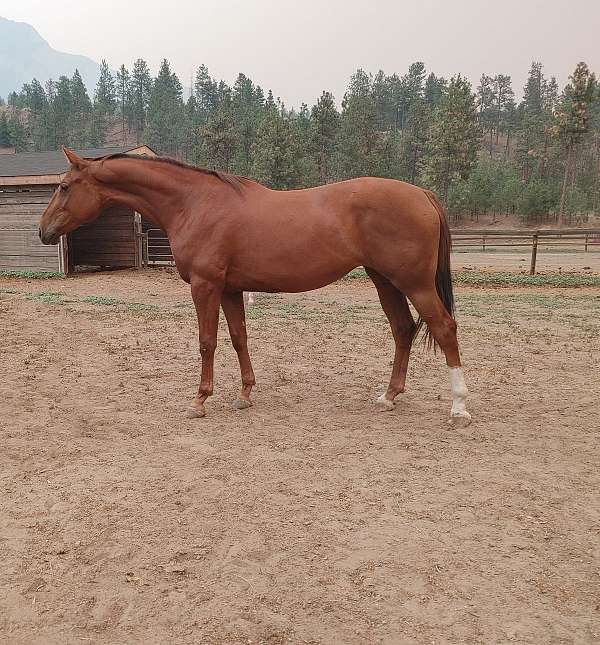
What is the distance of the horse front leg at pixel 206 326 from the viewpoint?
13.7 feet

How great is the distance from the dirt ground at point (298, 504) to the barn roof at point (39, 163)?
10476mm

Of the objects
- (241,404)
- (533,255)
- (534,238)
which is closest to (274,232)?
(241,404)

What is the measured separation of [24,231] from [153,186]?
41.8 feet

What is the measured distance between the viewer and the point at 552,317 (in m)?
8.48

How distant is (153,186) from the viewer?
14.3 ft

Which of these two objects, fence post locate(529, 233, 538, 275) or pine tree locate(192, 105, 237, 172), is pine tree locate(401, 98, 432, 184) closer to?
pine tree locate(192, 105, 237, 172)

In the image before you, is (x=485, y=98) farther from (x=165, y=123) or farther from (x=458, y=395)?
(x=458, y=395)

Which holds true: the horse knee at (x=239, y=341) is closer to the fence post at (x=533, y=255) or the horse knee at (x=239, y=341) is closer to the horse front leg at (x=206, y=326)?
the horse front leg at (x=206, y=326)

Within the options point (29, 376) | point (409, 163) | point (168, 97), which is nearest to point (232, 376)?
point (29, 376)

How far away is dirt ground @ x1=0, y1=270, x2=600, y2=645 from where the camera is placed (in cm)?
197

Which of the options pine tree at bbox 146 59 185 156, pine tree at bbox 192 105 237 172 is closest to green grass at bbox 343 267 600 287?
pine tree at bbox 192 105 237 172

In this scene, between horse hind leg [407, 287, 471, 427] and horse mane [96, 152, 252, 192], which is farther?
horse mane [96, 152, 252, 192]

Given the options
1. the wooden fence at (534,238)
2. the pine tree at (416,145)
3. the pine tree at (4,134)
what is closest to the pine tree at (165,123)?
the pine tree at (4,134)

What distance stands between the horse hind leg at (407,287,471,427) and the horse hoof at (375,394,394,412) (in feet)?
1.65
